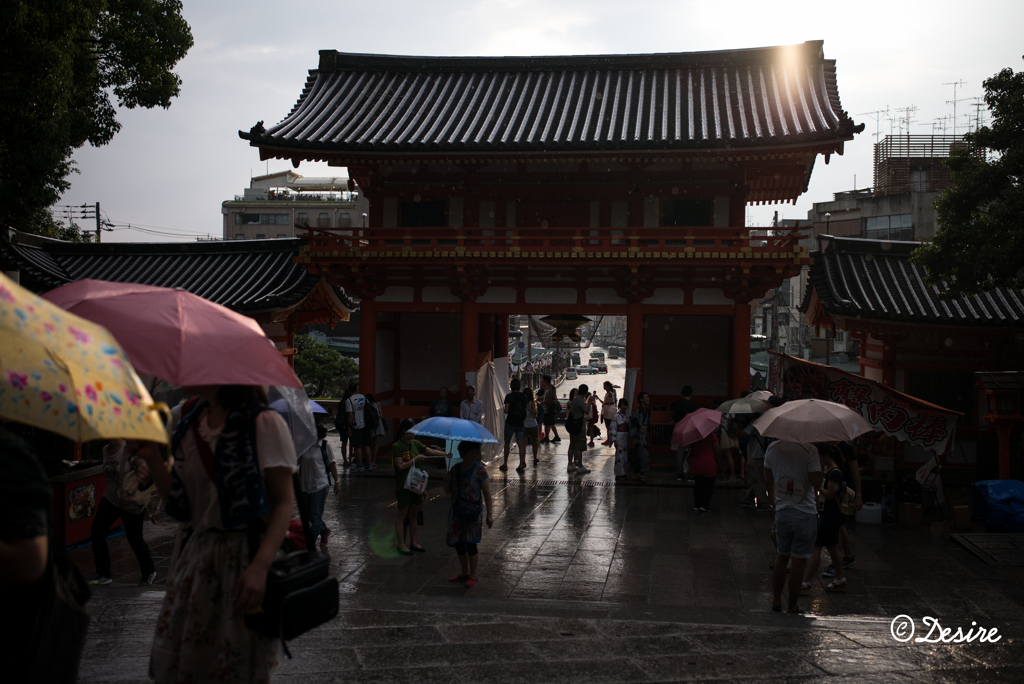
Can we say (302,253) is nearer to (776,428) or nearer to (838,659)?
(776,428)

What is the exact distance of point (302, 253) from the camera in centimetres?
1662

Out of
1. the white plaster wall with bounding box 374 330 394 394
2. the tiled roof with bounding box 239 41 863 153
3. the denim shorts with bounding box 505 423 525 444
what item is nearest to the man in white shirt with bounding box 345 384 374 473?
the white plaster wall with bounding box 374 330 394 394

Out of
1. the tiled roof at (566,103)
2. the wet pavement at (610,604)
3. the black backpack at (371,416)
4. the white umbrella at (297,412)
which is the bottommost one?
the wet pavement at (610,604)

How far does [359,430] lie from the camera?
15.8 metres

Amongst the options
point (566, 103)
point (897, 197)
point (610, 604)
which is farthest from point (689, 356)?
point (897, 197)

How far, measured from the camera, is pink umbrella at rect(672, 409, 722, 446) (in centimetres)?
1199

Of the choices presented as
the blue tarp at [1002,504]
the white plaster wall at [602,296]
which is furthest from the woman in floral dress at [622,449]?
the blue tarp at [1002,504]

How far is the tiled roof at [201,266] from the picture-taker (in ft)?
57.3

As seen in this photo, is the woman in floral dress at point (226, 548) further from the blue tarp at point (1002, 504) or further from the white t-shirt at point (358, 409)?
the white t-shirt at point (358, 409)

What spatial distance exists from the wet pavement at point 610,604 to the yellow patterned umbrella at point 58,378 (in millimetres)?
3064

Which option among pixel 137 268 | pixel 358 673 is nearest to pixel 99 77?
pixel 137 268

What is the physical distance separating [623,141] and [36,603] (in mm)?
14536

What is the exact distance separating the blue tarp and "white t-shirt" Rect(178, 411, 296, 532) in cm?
1088

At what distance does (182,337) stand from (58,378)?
3.44 feet
